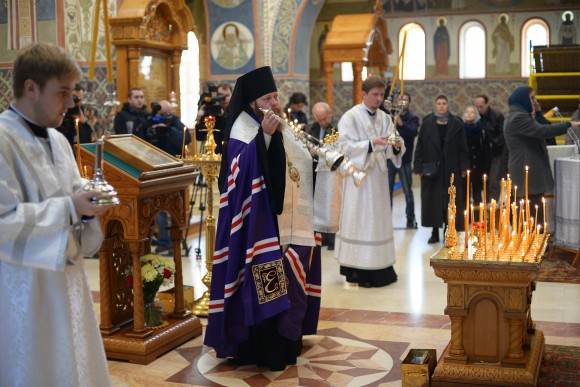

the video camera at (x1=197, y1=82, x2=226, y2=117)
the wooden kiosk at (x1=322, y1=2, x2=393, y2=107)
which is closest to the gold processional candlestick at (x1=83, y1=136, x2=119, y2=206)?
the video camera at (x1=197, y1=82, x2=226, y2=117)

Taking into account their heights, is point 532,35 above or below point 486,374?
above

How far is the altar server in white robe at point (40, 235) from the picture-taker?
266 centimetres

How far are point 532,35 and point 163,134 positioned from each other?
13.2 meters

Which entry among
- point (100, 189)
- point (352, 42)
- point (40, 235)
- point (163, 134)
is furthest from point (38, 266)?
point (352, 42)

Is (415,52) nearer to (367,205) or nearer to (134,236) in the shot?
(367,205)

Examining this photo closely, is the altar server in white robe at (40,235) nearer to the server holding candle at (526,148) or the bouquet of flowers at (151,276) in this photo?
the bouquet of flowers at (151,276)

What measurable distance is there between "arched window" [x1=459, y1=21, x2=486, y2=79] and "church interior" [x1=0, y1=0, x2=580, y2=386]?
1.3 inches

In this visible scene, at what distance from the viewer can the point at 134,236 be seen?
16.0 ft

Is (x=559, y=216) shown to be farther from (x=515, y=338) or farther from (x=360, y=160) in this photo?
(x=515, y=338)

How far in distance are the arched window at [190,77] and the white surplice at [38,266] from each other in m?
13.2

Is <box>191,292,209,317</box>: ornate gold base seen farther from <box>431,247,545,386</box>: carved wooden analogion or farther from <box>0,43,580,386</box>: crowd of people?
<box>431,247,545,386</box>: carved wooden analogion

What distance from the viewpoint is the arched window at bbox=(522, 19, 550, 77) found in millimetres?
18984

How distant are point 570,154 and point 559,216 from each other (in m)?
0.91

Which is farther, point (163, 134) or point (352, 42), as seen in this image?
point (352, 42)
